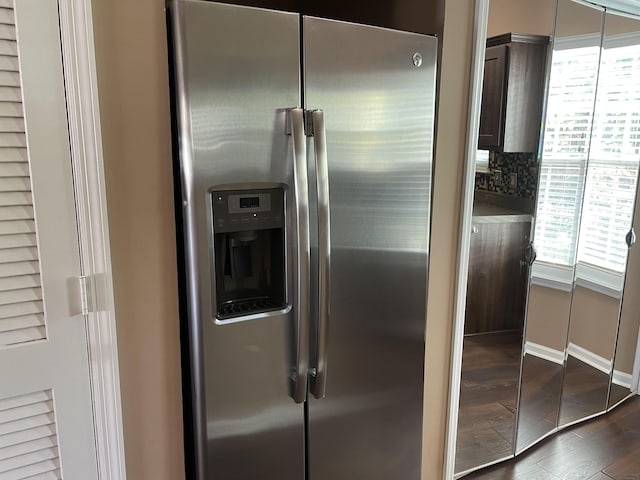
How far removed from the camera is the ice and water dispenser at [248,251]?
1.28m

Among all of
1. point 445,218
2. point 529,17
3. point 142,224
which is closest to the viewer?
point 142,224

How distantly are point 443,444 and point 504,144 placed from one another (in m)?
1.44

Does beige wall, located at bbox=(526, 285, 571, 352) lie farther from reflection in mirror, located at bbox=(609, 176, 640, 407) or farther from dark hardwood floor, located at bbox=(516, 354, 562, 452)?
reflection in mirror, located at bbox=(609, 176, 640, 407)

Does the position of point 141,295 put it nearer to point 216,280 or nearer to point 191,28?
point 216,280

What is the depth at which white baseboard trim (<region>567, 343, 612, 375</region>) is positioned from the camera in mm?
2824

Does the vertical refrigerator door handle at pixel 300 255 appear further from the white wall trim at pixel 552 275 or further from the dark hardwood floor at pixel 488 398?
the white wall trim at pixel 552 275

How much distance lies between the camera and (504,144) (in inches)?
93.9

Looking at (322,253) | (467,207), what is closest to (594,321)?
(467,207)

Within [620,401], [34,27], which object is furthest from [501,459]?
[34,27]

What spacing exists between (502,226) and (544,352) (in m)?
0.78

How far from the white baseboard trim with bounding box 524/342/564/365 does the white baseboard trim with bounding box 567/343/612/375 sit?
0.30 feet

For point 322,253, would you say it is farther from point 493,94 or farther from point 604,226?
point 604,226

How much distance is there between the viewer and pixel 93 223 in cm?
116

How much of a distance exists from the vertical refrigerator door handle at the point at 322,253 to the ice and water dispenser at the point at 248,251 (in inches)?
4.3
